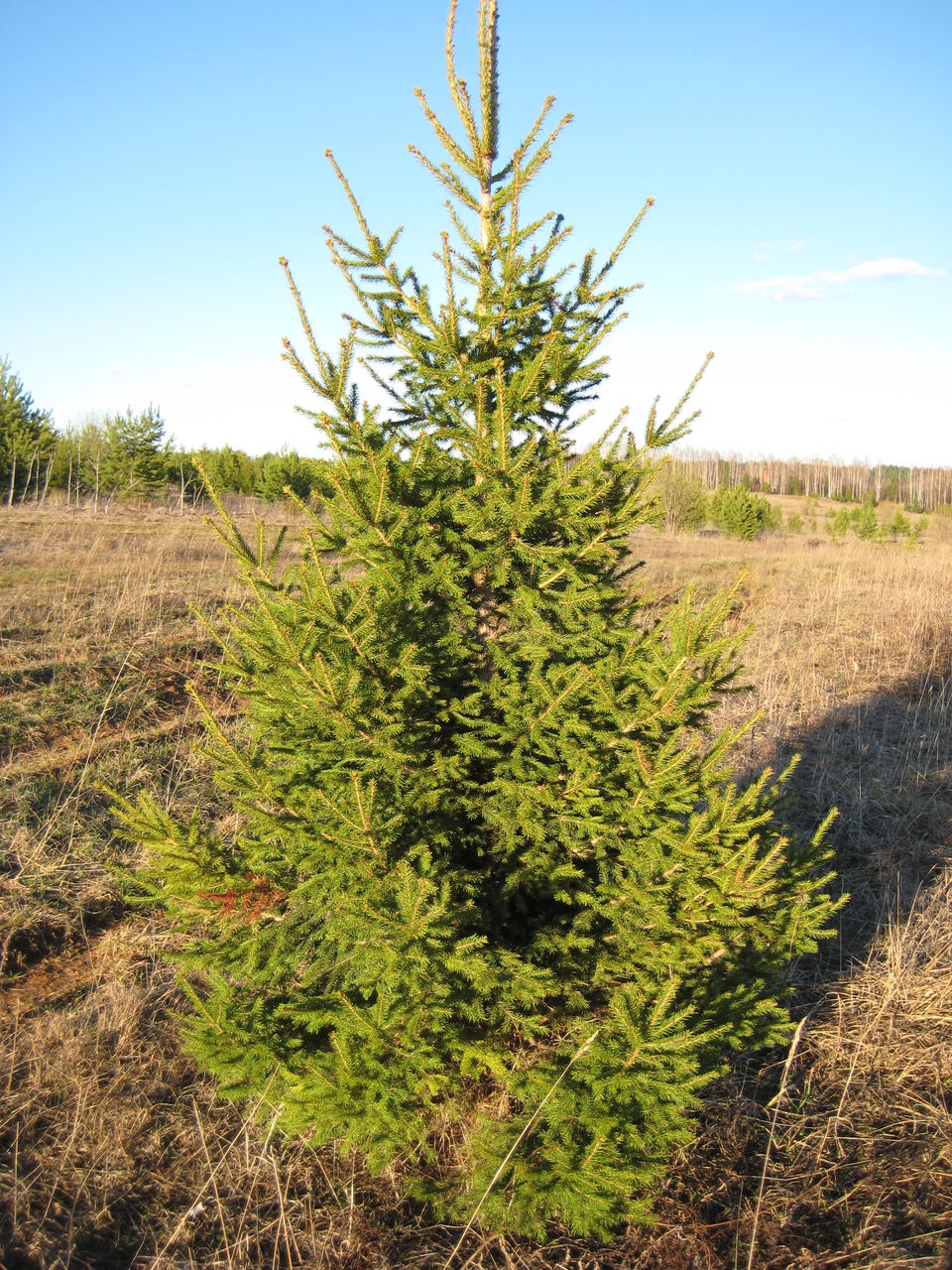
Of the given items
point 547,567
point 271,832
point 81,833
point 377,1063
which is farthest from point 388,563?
point 81,833

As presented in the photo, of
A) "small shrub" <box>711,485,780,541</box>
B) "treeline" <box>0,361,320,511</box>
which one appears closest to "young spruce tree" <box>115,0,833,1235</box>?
"treeline" <box>0,361,320,511</box>

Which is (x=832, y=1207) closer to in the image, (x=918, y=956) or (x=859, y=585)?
(x=918, y=956)

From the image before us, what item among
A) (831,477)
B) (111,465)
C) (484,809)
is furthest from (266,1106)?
(831,477)

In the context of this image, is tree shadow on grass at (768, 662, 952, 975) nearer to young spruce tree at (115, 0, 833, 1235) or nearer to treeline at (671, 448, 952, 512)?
young spruce tree at (115, 0, 833, 1235)

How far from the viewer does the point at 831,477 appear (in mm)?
72375

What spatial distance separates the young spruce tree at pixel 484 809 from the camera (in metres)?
2.19

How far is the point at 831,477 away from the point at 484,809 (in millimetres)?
79577

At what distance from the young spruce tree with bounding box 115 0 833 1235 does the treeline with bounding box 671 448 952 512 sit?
65573 millimetres

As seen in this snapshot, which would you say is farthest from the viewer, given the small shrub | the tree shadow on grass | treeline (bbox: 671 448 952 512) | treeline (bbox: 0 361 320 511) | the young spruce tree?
treeline (bbox: 671 448 952 512)

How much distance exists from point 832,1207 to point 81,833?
4.04 metres

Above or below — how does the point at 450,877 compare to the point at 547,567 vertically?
below

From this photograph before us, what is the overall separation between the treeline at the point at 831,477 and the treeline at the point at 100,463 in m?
48.9

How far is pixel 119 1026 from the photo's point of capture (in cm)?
309

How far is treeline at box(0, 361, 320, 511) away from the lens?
18.2 metres
